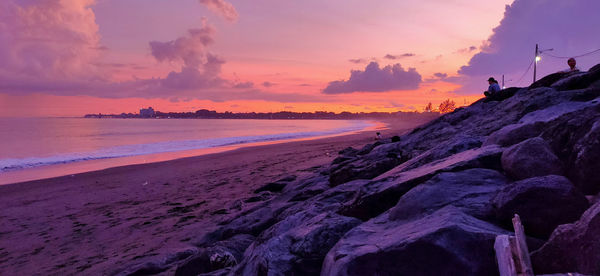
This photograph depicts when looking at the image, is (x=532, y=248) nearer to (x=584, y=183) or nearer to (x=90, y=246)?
(x=584, y=183)

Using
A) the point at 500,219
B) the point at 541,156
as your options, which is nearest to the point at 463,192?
the point at 500,219

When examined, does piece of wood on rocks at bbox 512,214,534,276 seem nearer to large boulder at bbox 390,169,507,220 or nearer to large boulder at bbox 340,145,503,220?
large boulder at bbox 390,169,507,220

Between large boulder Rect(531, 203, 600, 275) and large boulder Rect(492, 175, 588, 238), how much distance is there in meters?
0.54

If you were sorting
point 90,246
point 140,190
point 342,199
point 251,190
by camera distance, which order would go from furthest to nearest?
point 140,190 → point 251,190 → point 90,246 → point 342,199

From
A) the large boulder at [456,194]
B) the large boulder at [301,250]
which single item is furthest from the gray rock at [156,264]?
the large boulder at [456,194]

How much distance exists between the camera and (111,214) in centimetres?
1069

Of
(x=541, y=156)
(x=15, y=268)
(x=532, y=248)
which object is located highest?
(x=541, y=156)

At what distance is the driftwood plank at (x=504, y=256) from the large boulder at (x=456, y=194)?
807 mm

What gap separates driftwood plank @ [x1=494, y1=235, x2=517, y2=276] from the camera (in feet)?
8.38

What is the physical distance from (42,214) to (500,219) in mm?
13183

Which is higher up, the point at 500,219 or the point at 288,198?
the point at 500,219

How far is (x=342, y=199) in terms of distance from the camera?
650 cm

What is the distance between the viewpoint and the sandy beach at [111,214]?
7402 millimetres

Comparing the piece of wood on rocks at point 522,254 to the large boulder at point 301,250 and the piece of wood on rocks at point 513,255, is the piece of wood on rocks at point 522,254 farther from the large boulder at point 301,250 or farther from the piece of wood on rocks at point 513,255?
the large boulder at point 301,250
